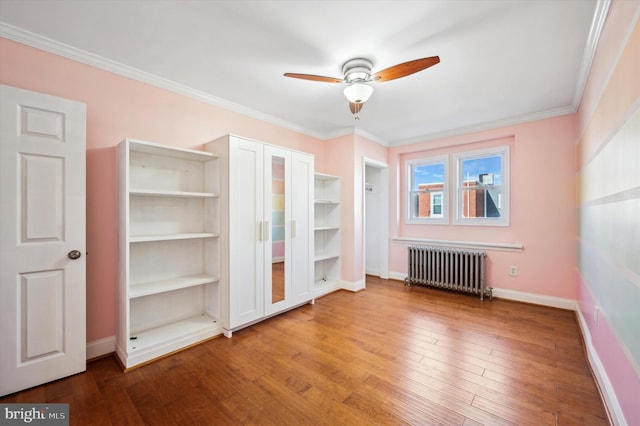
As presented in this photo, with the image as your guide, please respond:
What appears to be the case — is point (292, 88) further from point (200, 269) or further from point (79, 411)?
point (79, 411)

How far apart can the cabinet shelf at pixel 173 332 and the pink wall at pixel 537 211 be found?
3911 millimetres

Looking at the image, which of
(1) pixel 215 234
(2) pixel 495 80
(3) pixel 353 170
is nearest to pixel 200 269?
(1) pixel 215 234

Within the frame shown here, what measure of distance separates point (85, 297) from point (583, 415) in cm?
363

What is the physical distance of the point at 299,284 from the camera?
352cm

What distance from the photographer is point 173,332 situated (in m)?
2.56

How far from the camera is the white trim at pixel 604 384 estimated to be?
1552mm

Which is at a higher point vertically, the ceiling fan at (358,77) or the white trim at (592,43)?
the white trim at (592,43)

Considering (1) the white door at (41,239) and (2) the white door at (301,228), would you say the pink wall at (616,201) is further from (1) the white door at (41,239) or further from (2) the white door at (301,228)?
(1) the white door at (41,239)

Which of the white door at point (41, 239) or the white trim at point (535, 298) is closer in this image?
the white door at point (41, 239)

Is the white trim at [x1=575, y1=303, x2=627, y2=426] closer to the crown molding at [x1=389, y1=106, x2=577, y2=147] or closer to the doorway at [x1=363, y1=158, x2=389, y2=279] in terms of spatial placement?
the crown molding at [x1=389, y1=106, x2=577, y2=147]

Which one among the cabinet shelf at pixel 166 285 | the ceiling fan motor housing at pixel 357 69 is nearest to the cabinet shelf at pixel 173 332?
the cabinet shelf at pixel 166 285

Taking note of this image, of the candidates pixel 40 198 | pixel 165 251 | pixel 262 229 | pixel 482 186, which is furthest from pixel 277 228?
pixel 482 186

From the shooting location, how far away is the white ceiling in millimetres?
1802

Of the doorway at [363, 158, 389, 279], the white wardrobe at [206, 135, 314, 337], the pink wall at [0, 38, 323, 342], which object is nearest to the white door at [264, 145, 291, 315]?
the white wardrobe at [206, 135, 314, 337]
